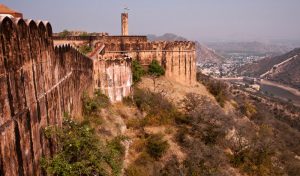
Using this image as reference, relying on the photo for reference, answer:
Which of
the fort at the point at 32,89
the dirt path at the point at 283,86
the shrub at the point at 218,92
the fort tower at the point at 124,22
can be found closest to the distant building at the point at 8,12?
the fort at the point at 32,89

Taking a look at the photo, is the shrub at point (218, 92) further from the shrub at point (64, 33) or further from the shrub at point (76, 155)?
the shrub at point (76, 155)

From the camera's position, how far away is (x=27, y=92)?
22.2 ft

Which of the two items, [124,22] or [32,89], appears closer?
[32,89]

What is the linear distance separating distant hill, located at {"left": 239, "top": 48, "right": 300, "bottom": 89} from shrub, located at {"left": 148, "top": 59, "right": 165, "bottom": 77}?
9820cm

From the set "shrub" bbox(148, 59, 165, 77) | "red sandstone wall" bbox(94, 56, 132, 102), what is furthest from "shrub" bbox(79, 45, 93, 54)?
"shrub" bbox(148, 59, 165, 77)

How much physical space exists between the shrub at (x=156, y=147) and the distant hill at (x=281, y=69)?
107 m

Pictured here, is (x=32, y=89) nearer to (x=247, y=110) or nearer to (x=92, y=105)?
(x=92, y=105)

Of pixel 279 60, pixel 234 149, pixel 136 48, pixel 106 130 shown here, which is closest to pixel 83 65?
pixel 106 130

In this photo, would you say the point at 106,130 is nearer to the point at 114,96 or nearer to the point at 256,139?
the point at 114,96

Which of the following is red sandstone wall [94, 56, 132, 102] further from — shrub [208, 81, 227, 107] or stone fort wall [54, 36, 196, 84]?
shrub [208, 81, 227, 107]

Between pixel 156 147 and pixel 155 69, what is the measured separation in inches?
435

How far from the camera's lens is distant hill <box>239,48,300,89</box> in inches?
5032

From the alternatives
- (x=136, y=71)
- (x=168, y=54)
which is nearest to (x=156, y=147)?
(x=136, y=71)

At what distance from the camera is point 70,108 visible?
1108 cm
